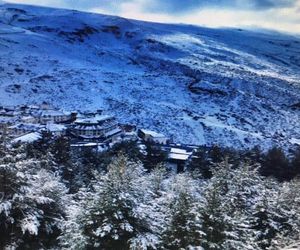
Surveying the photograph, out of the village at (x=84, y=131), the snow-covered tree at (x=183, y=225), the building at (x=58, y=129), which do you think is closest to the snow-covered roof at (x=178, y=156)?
the village at (x=84, y=131)

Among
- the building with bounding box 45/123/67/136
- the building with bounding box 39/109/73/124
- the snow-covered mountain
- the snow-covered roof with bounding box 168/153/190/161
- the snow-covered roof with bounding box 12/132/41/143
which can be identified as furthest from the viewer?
the snow-covered mountain

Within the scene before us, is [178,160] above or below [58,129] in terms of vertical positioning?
above

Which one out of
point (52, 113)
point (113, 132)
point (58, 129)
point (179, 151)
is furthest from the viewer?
point (52, 113)

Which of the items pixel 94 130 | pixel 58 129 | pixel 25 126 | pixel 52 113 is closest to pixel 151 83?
pixel 52 113

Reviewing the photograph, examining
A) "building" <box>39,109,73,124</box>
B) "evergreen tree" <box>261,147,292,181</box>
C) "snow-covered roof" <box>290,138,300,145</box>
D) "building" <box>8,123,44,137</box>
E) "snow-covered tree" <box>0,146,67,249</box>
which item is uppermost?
"snow-covered tree" <box>0,146,67,249</box>

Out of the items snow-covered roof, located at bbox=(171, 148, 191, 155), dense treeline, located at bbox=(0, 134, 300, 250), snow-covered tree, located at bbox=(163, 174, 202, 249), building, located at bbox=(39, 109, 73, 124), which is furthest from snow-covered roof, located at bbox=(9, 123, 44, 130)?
snow-covered tree, located at bbox=(163, 174, 202, 249)

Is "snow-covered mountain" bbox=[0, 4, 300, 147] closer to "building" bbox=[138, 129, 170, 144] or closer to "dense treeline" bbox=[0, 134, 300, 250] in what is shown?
"building" bbox=[138, 129, 170, 144]

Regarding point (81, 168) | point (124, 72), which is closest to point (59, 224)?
point (81, 168)

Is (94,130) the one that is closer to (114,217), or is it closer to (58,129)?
(58,129)
